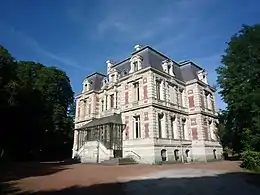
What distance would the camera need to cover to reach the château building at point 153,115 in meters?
24.0

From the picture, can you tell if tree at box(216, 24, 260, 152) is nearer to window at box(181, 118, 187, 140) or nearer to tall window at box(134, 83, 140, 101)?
window at box(181, 118, 187, 140)

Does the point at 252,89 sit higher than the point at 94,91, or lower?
lower

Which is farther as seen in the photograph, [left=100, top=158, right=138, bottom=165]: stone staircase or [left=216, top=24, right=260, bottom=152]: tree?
[left=100, top=158, right=138, bottom=165]: stone staircase

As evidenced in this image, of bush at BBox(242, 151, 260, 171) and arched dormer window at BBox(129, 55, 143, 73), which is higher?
Answer: arched dormer window at BBox(129, 55, 143, 73)

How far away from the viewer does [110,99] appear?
31.4 m

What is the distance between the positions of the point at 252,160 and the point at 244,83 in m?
6.51

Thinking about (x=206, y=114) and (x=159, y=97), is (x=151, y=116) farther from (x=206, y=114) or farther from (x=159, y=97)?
(x=206, y=114)

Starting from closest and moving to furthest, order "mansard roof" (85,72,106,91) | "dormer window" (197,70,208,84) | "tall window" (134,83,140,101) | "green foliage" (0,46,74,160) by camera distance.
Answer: "green foliage" (0,46,74,160), "tall window" (134,83,140,101), "dormer window" (197,70,208,84), "mansard roof" (85,72,106,91)

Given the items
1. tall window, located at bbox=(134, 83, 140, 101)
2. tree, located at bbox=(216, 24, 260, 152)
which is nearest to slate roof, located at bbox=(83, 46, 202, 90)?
tall window, located at bbox=(134, 83, 140, 101)

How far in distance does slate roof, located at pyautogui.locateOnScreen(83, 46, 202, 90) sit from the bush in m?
13.8

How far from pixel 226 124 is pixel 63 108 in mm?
27500

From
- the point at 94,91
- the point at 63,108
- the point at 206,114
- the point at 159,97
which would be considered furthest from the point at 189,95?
the point at 63,108

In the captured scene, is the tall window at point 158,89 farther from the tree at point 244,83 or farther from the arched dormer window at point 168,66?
the tree at point 244,83

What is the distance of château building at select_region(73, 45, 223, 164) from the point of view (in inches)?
944
